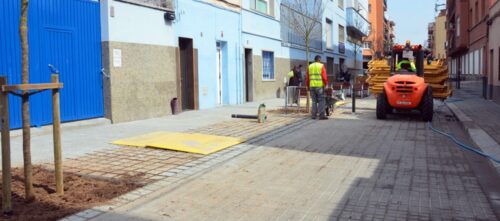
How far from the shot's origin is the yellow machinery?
1598 centimetres

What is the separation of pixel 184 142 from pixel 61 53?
404 centimetres

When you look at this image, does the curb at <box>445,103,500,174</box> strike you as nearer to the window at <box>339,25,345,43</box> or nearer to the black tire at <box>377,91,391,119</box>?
the black tire at <box>377,91,391,119</box>

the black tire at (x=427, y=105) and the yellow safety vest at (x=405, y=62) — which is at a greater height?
the yellow safety vest at (x=405, y=62)

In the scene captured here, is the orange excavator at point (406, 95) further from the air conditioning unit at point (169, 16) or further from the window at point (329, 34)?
the window at point (329, 34)

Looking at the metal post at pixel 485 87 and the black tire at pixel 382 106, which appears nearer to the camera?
the black tire at pixel 382 106

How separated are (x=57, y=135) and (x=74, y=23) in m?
6.82

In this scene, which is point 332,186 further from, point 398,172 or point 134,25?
point 134,25

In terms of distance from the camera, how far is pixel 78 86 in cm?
1190

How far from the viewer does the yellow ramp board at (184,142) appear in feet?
29.1

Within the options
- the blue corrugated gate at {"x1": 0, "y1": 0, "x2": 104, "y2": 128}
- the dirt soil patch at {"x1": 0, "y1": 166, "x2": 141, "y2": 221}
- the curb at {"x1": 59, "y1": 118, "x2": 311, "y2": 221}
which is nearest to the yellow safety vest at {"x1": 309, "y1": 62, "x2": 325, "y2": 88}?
the curb at {"x1": 59, "y1": 118, "x2": 311, "y2": 221}

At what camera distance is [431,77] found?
52.9ft

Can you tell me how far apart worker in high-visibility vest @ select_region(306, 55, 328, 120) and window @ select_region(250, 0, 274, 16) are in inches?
352

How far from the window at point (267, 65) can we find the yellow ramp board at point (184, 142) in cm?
1372

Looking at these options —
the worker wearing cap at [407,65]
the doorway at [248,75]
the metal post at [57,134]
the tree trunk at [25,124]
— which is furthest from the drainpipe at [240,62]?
the tree trunk at [25,124]
